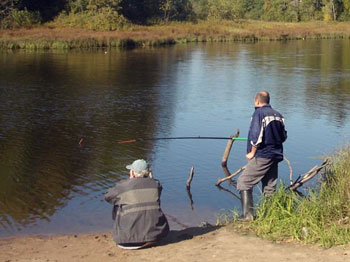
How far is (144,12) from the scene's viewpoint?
59719mm

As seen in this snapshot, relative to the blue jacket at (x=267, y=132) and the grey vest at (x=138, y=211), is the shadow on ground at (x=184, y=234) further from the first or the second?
the blue jacket at (x=267, y=132)

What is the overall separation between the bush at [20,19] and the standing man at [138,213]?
41.9 metres

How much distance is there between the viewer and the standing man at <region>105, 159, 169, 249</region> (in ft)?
21.9

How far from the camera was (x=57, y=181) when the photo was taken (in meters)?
10.8

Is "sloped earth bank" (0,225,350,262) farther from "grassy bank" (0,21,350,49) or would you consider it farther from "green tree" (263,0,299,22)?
"green tree" (263,0,299,22)

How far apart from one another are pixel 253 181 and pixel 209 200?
211 centimetres

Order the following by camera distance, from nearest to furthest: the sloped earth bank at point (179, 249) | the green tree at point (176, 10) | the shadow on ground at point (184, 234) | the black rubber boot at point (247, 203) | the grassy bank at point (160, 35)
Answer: the sloped earth bank at point (179, 249), the shadow on ground at point (184, 234), the black rubber boot at point (247, 203), the grassy bank at point (160, 35), the green tree at point (176, 10)

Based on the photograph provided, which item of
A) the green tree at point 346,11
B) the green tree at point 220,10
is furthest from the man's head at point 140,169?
the green tree at point 346,11

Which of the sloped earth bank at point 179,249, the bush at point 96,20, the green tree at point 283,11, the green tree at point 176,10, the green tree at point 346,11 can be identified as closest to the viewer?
the sloped earth bank at point 179,249

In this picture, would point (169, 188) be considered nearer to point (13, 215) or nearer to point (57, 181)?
point (57, 181)

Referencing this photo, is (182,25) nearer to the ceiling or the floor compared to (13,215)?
nearer to the ceiling

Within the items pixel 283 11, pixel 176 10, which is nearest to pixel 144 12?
pixel 176 10

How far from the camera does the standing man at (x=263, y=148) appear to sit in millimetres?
7531

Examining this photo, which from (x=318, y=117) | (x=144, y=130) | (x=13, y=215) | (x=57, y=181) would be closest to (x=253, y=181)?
Answer: (x=13, y=215)
